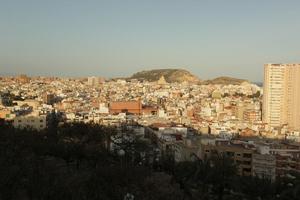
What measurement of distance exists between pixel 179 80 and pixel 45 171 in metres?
73.8

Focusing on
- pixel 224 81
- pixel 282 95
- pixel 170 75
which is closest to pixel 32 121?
pixel 282 95

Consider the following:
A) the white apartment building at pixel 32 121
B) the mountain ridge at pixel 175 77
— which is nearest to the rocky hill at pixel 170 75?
the mountain ridge at pixel 175 77

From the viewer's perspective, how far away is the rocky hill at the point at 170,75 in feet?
266

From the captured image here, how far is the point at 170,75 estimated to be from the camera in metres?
83.4

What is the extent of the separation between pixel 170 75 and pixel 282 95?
54.7 meters

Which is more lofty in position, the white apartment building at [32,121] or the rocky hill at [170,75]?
the rocky hill at [170,75]

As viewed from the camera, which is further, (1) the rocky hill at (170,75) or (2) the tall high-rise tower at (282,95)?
(1) the rocky hill at (170,75)

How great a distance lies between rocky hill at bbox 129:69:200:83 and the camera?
81037mm

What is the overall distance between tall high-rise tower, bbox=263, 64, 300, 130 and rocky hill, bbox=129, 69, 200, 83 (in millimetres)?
48932

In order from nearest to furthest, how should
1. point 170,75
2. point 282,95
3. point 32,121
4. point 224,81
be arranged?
point 32,121 → point 282,95 → point 224,81 → point 170,75

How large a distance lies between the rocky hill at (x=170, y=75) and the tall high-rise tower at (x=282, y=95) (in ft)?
161

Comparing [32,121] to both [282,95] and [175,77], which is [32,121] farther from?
[175,77]

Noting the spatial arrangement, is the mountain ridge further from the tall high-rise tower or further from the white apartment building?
the white apartment building

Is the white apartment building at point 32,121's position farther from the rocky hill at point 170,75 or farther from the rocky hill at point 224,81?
the rocky hill at point 170,75
